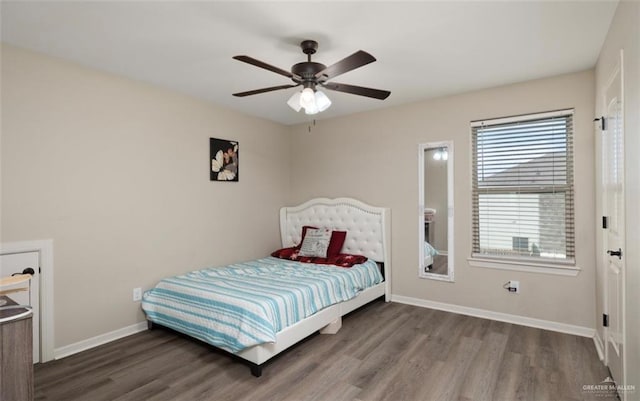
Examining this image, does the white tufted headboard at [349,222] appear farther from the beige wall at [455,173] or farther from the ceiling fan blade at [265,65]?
the ceiling fan blade at [265,65]

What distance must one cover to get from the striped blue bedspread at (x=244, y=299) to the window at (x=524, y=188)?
1545 mm

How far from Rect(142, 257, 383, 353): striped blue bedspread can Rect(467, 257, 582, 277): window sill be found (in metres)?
1.27

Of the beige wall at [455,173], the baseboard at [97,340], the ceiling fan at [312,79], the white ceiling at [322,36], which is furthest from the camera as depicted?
the beige wall at [455,173]

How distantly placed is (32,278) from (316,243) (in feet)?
9.30

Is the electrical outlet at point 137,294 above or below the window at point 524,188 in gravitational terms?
below

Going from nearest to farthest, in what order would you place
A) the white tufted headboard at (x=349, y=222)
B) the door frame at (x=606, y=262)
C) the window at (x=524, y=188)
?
1. the door frame at (x=606, y=262)
2. the window at (x=524, y=188)
3. the white tufted headboard at (x=349, y=222)

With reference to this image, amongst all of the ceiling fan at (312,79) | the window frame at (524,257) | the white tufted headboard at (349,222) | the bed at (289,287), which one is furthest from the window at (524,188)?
the ceiling fan at (312,79)

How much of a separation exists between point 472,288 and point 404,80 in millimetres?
2404

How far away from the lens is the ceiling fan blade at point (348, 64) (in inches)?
80.6

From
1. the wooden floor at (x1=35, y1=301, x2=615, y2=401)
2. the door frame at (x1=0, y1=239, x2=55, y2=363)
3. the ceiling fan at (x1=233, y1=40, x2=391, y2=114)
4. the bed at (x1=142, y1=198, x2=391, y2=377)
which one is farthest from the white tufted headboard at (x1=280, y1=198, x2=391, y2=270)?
the door frame at (x1=0, y1=239, x2=55, y2=363)

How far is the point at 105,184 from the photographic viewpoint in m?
3.11

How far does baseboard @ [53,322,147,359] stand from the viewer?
283cm

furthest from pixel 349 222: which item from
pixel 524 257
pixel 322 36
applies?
pixel 322 36

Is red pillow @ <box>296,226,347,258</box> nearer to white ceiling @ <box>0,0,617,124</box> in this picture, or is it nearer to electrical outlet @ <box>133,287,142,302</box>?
white ceiling @ <box>0,0,617,124</box>
